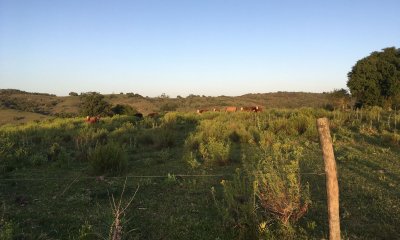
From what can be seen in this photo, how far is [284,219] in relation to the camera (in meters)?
5.71

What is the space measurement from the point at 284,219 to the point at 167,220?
1.81 meters

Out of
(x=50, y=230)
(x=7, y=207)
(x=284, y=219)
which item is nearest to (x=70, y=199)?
(x=7, y=207)

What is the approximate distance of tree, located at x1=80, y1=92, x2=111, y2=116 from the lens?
1244 inches

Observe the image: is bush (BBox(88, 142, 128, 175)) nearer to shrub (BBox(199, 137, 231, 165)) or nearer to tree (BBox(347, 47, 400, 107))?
shrub (BBox(199, 137, 231, 165))

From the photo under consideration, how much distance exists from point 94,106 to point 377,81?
67.8ft

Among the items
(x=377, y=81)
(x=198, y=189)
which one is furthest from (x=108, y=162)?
(x=377, y=81)

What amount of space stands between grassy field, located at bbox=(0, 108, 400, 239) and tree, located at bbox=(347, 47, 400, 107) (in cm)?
1191

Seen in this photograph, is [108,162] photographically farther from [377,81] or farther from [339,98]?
[339,98]

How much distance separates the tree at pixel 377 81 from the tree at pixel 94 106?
18355 mm

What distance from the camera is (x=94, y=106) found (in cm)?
3191

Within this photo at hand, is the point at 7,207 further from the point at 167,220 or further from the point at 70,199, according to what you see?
the point at 167,220

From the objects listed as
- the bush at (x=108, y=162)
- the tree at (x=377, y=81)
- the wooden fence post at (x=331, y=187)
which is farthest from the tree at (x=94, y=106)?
the wooden fence post at (x=331, y=187)

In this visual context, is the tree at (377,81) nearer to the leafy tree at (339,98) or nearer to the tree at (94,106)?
the leafy tree at (339,98)

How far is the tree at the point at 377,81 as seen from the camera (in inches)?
1000
